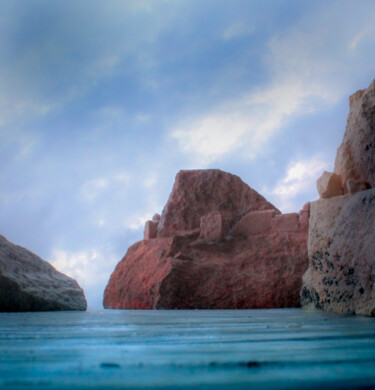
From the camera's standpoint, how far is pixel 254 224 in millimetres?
9828

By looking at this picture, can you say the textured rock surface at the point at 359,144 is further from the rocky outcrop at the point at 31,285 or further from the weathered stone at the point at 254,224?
the weathered stone at the point at 254,224

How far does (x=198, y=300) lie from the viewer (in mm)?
8492

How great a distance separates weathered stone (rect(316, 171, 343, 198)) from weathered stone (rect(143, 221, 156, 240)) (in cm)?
691

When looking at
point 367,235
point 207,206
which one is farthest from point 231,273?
point 367,235

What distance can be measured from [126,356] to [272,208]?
9816 millimetres

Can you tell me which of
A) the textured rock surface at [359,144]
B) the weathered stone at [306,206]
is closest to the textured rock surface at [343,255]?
the textured rock surface at [359,144]

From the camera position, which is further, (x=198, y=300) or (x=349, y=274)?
(x=198, y=300)

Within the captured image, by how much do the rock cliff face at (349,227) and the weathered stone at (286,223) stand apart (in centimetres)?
489

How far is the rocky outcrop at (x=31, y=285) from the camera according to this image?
15.3 feet

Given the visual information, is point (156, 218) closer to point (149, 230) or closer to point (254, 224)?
point (149, 230)

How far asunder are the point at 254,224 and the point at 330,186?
5.73 m

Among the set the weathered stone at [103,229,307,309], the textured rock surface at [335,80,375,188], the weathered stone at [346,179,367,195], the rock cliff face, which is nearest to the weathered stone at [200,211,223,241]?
the weathered stone at [103,229,307,309]

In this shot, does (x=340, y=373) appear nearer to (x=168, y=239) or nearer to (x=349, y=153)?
(x=349, y=153)

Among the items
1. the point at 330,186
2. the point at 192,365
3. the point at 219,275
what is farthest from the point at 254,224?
the point at 192,365
